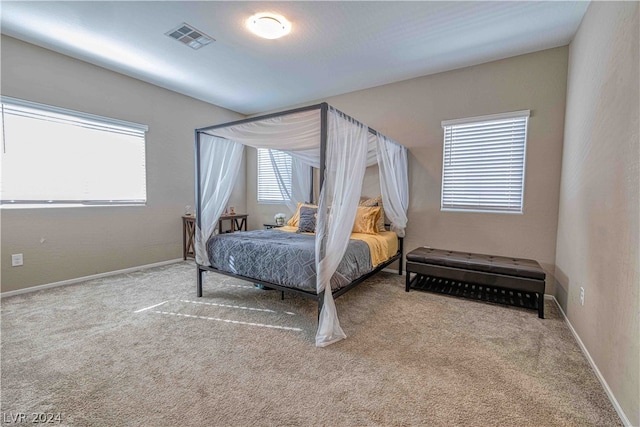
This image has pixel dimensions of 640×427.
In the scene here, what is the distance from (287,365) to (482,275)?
2273mm

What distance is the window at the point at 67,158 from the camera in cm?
303

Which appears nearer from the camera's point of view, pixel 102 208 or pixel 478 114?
pixel 478 114

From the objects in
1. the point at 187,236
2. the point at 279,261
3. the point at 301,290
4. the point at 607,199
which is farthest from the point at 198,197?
the point at 607,199

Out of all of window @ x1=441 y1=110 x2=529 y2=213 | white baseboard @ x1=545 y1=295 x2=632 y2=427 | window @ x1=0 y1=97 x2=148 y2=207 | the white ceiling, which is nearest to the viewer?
white baseboard @ x1=545 y1=295 x2=632 y2=427

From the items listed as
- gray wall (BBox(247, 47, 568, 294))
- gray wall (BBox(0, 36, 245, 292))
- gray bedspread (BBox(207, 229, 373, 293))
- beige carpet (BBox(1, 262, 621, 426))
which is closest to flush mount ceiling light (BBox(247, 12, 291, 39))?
gray wall (BBox(247, 47, 568, 294))

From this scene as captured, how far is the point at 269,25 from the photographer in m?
2.59

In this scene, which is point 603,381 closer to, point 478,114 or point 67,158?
point 478,114

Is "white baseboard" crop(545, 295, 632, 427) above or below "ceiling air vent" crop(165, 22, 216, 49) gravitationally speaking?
below

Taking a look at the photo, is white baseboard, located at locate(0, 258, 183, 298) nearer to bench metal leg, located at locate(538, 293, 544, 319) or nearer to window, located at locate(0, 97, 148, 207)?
window, located at locate(0, 97, 148, 207)

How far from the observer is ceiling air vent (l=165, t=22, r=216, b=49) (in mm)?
2730

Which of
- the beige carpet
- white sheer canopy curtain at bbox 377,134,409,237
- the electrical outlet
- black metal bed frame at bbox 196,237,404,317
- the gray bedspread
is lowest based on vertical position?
the beige carpet

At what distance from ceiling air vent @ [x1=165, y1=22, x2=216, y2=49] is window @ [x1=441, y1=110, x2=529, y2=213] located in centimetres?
306

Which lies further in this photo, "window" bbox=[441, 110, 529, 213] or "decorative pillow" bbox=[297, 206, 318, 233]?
"decorative pillow" bbox=[297, 206, 318, 233]

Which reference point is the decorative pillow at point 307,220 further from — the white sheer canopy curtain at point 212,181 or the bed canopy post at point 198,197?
the bed canopy post at point 198,197
